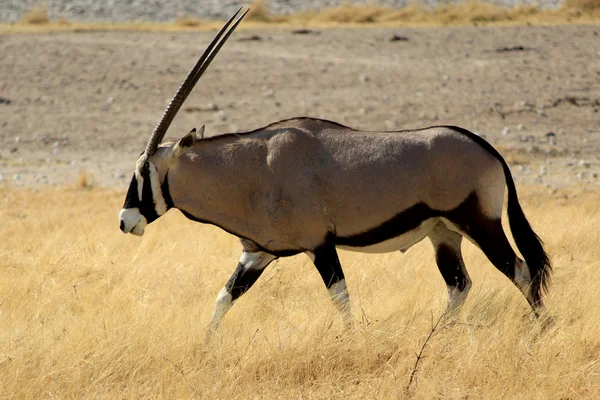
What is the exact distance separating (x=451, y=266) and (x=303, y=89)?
34.2 feet

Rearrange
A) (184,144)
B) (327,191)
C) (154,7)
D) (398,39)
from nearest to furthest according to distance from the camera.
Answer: (327,191)
(184,144)
(398,39)
(154,7)

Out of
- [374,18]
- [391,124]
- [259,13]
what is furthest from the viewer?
[259,13]

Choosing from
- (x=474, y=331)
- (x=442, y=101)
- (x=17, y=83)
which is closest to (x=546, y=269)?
(x=474, y=331)

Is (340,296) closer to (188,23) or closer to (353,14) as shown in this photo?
(188,23)

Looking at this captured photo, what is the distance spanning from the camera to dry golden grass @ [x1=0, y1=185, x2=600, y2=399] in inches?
225

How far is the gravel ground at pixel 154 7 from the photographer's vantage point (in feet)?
75.8

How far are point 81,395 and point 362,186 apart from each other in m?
2.13

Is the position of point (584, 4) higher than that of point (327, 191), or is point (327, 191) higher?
point (327, 191)

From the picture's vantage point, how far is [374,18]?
2191 centimetres

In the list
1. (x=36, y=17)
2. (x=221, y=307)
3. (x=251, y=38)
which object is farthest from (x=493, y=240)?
(x=36, y=17)

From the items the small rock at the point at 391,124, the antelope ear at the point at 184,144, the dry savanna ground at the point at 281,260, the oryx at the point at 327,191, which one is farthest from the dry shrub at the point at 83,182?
the antelope ear at the point at 184,144

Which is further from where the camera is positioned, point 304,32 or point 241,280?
point 304,32

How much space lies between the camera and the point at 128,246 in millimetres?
9547

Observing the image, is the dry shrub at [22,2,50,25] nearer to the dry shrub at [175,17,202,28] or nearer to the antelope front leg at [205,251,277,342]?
the dry shrub at [175,17,202,28]
